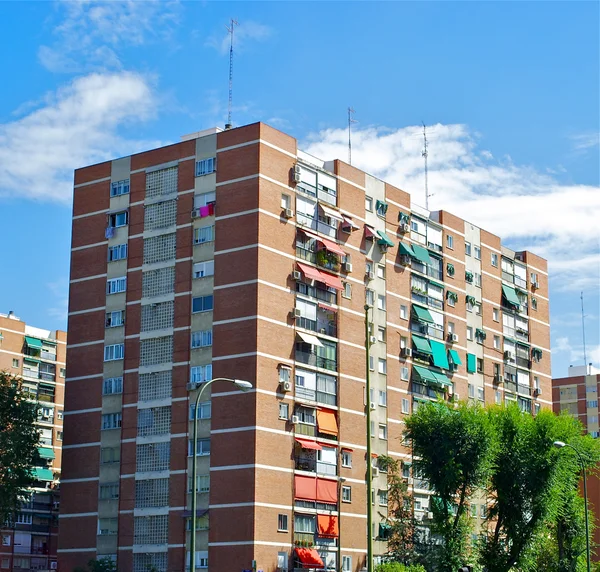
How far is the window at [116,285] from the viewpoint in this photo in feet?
256

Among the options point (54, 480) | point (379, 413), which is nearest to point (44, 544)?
point (54, 480)

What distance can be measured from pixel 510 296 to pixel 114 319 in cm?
3761

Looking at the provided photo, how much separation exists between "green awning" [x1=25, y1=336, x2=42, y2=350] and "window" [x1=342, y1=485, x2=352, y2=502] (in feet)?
184

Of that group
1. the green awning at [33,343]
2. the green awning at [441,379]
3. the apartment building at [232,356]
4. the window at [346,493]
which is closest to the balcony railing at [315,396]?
the apartment building at [232,356]

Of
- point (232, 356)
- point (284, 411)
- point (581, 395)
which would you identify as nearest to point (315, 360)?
point (284, 411)

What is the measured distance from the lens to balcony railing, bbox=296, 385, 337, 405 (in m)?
73.5

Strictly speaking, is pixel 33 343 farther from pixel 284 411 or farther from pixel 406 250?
pixel 284 411

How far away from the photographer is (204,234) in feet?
246

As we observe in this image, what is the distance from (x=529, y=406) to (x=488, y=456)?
1196 inches

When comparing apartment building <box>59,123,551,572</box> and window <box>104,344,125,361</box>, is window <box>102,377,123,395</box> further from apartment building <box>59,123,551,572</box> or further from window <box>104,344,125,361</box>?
window <box>104,344,125,361</box>

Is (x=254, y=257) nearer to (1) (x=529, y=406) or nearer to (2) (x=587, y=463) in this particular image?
(2) (x=587, y=463)

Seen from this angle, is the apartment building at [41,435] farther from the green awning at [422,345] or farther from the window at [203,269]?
the green awning at [422,345]

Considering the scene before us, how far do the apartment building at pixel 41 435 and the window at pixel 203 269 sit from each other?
120 feet

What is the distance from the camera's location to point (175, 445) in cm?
7269
